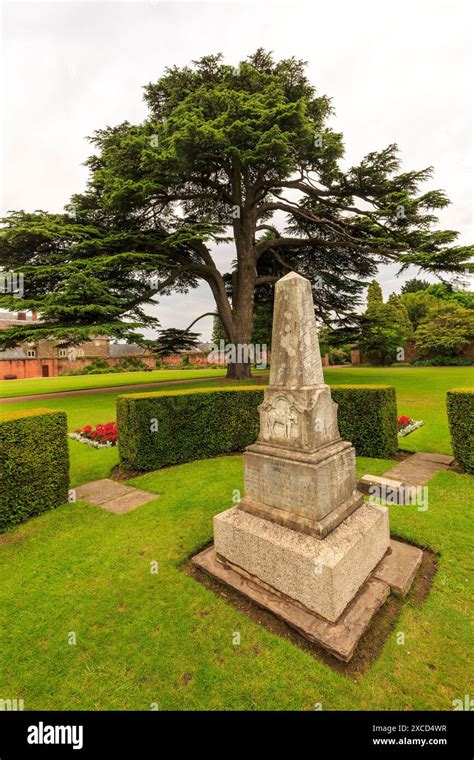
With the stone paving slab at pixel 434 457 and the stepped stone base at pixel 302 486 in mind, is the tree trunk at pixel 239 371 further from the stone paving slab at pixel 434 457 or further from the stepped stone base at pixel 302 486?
the stepped stone base at pixel 302 486

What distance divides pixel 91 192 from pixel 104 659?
20253 mm

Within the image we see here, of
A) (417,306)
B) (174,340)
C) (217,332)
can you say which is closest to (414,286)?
(417,306)

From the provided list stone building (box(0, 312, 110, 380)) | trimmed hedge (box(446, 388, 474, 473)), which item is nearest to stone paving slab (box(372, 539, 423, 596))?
trimmed hedge (box(446, 388, 474, 473))

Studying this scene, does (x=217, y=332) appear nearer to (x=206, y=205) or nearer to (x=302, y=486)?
(x=206, y=205)

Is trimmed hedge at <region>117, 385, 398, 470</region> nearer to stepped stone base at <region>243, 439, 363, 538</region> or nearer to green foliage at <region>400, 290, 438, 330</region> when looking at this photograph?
stepped stone base at <region>243, 439, 363, 538</region>

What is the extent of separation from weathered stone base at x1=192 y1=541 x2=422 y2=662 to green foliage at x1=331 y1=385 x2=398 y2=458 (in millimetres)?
3564

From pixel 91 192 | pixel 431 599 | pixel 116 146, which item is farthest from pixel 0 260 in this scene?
pixel 431 599

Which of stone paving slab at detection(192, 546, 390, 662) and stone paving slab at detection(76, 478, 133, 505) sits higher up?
stone paving slab at detection(192, 546, 390, 662)

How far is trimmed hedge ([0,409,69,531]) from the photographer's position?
16.1 feet

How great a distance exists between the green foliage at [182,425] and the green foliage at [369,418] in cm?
224

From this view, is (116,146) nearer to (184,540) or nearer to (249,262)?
(249,262)

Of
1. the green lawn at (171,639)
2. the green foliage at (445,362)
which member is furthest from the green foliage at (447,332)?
the green lawn at (171,639)

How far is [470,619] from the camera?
118 inches

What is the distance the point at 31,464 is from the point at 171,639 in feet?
12.8
